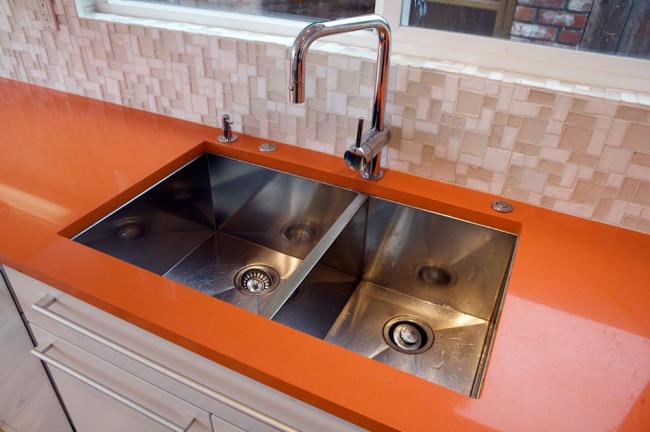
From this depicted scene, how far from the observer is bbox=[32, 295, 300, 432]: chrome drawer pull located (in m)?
0.74

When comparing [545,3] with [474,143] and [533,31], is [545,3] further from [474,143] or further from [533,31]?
[474,143]

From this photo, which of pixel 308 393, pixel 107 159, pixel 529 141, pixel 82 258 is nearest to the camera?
pixel 308 393

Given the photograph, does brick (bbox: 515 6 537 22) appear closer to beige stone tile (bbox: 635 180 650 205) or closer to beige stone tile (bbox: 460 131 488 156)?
beige stone tile (bbox: 460 131 488 156)

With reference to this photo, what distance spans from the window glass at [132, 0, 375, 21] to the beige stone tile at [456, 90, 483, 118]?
1.05 feet

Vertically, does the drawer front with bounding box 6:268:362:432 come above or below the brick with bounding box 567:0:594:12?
below

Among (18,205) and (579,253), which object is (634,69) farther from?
(18,205)

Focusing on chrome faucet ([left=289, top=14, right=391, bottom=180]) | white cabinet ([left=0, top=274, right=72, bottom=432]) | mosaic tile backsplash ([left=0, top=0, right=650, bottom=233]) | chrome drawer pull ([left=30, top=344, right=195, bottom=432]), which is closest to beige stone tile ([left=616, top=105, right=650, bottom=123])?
mosaic tile backsplash ([left=0, top=0, right=650, bottom=233])

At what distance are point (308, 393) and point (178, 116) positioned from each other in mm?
1002

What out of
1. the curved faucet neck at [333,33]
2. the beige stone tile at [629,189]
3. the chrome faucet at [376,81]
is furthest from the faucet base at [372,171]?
the beige stone tile at [629,189]

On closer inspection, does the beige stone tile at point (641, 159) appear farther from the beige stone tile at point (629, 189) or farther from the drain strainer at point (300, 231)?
the drain strainer at point (300, 231)

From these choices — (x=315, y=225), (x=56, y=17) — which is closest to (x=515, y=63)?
(x=315, y=225)

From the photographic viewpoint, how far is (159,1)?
4.56ft

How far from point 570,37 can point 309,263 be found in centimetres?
71

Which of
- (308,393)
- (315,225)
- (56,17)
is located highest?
(56,17)
